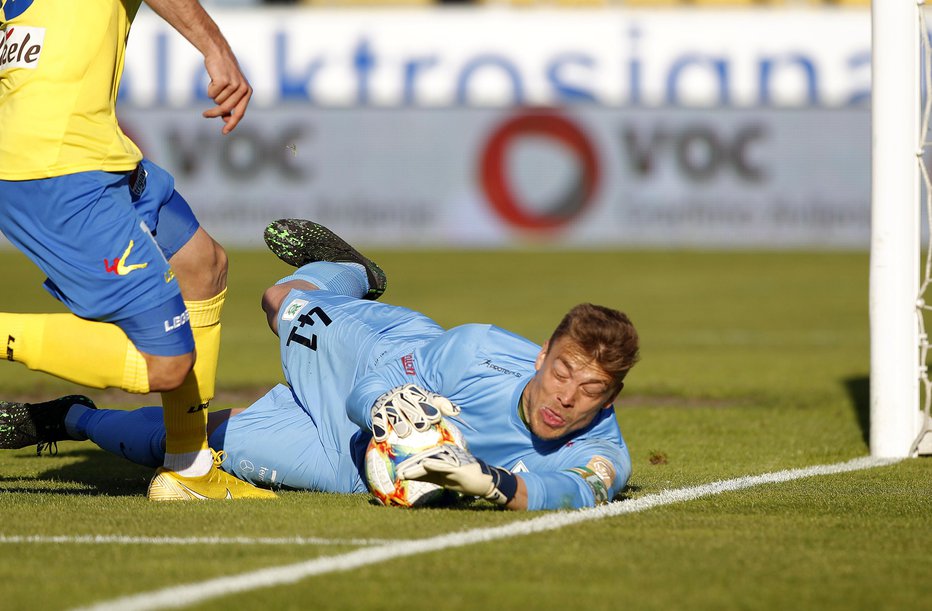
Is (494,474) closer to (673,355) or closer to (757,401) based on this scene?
(757,401)

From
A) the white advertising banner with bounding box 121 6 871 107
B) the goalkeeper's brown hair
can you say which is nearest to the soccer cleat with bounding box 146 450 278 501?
the goalkeeper's brown hair

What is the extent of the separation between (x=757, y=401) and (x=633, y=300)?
7554 mm

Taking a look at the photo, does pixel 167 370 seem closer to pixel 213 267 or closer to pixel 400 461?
pixel 213 267

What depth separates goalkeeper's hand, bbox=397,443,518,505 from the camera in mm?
4594

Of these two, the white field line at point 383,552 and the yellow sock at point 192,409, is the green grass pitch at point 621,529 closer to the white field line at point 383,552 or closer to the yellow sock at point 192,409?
the white field line at point 383,552

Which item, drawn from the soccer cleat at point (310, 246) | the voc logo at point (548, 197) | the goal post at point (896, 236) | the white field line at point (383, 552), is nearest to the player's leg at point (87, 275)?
the white field line at point (383, 552)

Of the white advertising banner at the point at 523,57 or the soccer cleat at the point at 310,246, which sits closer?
the soccer cleat at the point at 310,246

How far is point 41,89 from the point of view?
4711 mm

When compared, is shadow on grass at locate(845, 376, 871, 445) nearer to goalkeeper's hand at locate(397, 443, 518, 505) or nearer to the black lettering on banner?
the black lettering on banner

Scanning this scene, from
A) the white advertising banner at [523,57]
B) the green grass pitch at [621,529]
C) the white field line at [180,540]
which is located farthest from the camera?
the white advertising banner at [523,57]

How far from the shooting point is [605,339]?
4.79 meters

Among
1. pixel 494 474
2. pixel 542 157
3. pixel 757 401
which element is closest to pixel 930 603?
pixel 494 474

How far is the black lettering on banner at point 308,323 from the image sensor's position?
5907mm

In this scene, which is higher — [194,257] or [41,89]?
[41,89]
